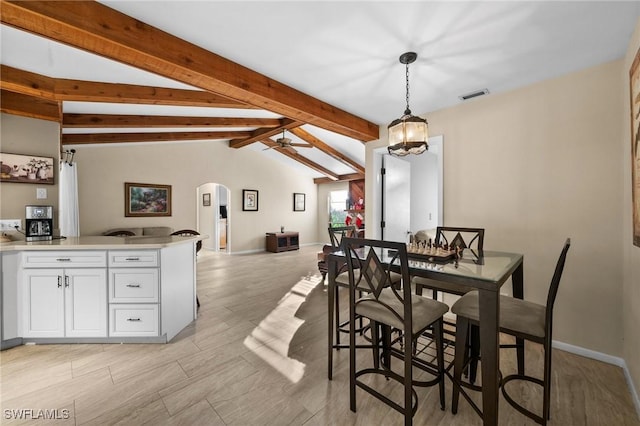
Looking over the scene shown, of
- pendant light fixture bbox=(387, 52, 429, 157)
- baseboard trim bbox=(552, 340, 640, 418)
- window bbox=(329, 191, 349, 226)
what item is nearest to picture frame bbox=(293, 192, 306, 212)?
window bbox=(329, 191, 349, 226)

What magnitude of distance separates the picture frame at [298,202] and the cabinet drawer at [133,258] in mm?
6604

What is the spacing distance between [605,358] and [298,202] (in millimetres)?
7692

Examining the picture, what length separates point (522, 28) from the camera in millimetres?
1771

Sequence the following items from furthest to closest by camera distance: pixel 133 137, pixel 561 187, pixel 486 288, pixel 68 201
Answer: pixel 133 137 → pixel 68 201 → pixel 561 187 → pixel 486 288

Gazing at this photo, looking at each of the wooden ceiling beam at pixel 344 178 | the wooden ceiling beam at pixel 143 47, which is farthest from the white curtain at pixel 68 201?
the wooden ceiling beam at pixel 344 178

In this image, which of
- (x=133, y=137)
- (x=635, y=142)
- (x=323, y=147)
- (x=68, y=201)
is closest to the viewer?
(x=635, y=142)

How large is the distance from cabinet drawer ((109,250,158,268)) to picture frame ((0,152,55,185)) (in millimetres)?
1366

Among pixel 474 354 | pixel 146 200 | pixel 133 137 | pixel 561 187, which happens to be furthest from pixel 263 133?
pixel 474 354

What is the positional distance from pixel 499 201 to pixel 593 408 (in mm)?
1710

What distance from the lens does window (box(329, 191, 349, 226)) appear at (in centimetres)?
912

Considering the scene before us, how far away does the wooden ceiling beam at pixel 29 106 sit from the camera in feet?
8.55

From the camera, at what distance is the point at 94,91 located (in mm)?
2631

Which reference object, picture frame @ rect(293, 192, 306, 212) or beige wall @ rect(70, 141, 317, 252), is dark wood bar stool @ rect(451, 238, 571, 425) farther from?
picture frame @ rect(293, 192, 306, 212)

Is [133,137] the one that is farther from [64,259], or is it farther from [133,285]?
[133,285]
